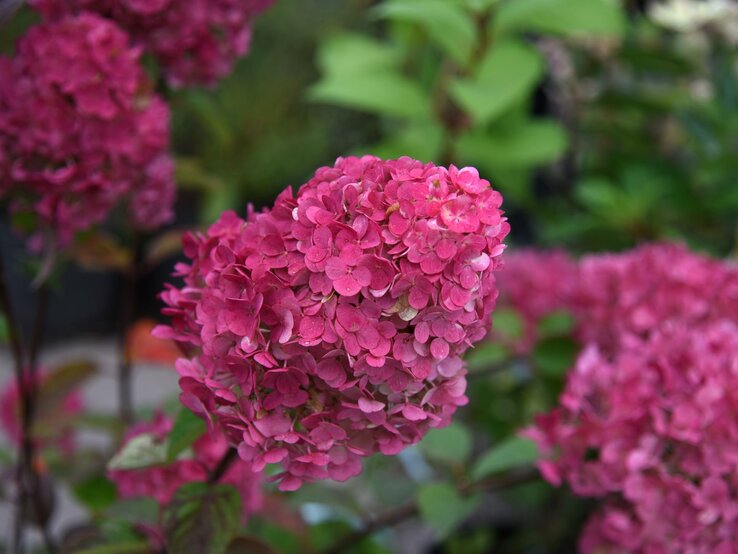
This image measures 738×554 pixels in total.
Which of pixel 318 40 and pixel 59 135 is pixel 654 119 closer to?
pixel 59 135

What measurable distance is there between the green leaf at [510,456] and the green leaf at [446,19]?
0.43 meters

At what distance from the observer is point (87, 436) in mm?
1805

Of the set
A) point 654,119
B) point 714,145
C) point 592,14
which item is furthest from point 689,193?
point 592,14

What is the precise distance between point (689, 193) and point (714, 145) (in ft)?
0.25

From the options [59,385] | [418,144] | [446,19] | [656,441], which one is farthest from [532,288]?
[59,385]

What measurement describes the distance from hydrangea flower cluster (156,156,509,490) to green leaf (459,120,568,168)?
61cm

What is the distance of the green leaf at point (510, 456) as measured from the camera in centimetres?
62

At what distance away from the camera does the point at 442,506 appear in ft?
2.00

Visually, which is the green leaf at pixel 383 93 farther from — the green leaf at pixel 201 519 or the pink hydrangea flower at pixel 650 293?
the green leaf at pixel 201 519

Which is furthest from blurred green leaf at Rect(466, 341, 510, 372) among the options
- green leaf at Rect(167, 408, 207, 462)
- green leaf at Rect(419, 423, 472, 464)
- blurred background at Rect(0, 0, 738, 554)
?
green leaf at Rect(167, 408, 207, 462)

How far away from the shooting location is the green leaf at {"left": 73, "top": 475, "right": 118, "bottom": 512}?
0.75m

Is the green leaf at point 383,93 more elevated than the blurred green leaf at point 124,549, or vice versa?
the green leaf at point 383,93

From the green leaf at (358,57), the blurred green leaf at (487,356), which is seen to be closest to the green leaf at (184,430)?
the blurred green leaf at (487,356)

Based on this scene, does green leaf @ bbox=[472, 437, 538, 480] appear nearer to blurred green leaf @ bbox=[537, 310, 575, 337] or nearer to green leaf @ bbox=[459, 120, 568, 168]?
blurred green leaf @ bbox=[537, 310, 575, 337]
